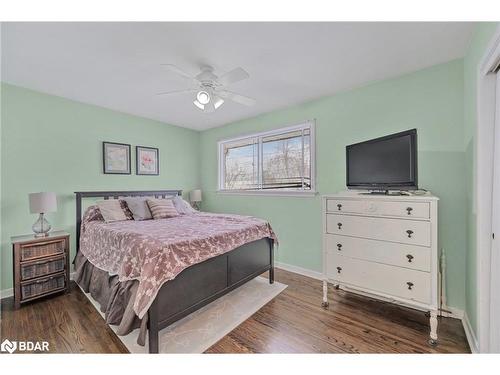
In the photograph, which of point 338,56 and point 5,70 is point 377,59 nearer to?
point 338,56

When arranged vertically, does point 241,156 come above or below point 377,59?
below

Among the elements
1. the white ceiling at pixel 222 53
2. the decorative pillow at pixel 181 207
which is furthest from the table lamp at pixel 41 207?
the decorative pillow at pixel 181 207

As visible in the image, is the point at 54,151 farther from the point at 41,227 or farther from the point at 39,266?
the point at 39,266

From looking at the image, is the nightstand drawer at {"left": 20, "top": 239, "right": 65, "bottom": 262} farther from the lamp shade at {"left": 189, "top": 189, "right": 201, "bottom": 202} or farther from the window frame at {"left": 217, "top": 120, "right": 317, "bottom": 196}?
the window frame at {"left": 217, "top": 120, "right": 317, "bottom": 196}

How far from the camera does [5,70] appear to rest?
2354 millimetres

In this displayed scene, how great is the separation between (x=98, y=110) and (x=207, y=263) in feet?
9.82

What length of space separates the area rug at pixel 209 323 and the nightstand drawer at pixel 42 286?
336mm

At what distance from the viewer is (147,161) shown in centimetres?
405

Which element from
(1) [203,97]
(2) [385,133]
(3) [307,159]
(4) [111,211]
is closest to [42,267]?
(4) [111,211]

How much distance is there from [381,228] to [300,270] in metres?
1.65

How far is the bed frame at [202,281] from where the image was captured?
1.75 meters

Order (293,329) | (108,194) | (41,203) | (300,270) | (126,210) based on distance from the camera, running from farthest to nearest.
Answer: (108,194) → (300,270) → (126,210) → (41,203) → (293,329)

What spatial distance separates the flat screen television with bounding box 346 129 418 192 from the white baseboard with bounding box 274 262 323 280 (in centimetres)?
138
